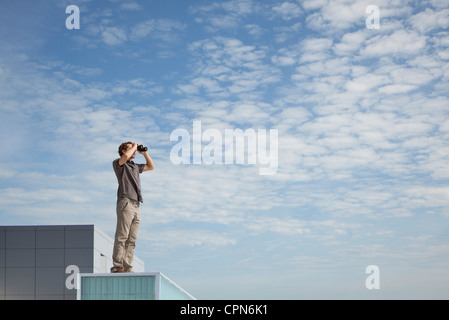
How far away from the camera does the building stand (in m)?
35.8

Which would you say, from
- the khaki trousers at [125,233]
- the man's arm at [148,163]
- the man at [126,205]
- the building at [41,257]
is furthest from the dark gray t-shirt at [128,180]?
the building at [41,257]

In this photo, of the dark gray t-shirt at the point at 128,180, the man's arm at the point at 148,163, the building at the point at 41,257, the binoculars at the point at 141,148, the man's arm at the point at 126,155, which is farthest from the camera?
the building at the point at 41,257

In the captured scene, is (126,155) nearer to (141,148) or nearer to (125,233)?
(141,148)

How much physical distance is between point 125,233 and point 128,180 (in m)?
1.14

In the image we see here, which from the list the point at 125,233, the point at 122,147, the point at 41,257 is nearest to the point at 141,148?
the point at 122,147

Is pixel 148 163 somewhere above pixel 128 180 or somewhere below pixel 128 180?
above

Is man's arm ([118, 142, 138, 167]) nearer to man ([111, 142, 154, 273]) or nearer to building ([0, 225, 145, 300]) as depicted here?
man ([111, 142, 154, 273])

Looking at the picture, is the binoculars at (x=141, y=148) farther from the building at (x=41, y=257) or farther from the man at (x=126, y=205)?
the building at (x=41, y=257)

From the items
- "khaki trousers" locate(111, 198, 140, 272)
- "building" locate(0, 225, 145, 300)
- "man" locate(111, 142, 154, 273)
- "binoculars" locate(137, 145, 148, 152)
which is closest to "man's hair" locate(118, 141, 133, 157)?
"man" locate(111, 142, 154, 273)

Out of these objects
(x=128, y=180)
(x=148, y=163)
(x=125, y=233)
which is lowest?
(x=125, y=233)

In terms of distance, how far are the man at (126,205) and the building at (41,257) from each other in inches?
940

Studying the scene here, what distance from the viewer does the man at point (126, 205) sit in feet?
41.4

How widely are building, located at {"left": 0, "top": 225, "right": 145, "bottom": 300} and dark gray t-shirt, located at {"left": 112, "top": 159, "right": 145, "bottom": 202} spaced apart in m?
24.1

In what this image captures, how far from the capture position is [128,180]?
41.9 feet
